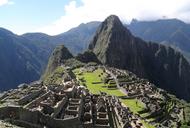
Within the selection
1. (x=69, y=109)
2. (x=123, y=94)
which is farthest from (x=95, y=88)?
(x=69, y=109)

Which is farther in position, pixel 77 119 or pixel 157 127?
pixel 157 127

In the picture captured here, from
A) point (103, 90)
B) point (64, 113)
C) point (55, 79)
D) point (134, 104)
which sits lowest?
point (134, 104)

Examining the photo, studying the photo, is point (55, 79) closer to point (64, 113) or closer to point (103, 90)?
point (103, 90)

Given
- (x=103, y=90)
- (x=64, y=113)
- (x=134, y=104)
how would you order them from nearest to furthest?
(x=64, y=113) → (x=134, y=104) → (x=103, y=90)

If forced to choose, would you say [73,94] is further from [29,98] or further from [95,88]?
[95,88]

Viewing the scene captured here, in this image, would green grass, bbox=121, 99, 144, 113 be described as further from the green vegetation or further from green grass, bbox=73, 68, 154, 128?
the green vegetation

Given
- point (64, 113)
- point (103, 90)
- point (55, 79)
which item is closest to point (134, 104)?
point (103, 90)

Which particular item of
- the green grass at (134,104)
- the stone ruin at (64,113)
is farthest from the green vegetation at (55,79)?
the stone ruin at (64,113)

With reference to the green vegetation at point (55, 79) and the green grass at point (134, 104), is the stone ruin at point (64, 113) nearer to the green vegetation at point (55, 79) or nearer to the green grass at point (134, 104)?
the green grass at point (134, 104)

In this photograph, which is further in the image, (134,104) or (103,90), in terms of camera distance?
(103,90)

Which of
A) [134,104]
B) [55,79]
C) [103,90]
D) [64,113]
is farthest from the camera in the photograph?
[55,79]

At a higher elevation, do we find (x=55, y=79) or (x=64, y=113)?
(x=64, y=113)
